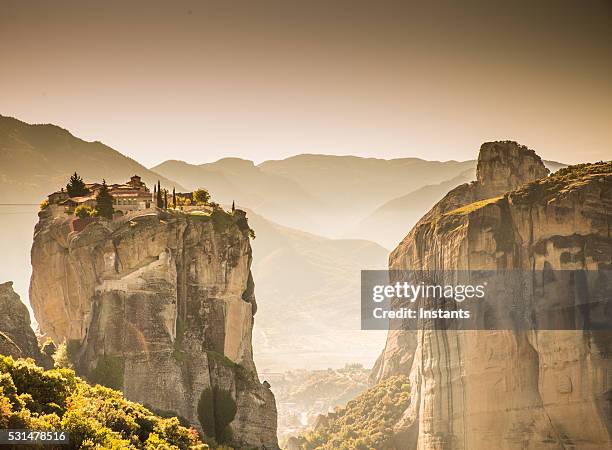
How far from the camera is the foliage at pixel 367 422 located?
66812 millimetres

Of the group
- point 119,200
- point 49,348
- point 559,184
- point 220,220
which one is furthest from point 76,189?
point 559,184

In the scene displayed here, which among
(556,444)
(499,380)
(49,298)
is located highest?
(49,298)

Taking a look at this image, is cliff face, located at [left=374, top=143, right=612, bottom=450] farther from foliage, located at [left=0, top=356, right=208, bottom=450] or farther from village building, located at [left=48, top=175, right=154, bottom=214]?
foliage, located at [left=0, top=356, right=208, bottom=450]

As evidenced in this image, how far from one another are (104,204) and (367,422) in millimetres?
30621

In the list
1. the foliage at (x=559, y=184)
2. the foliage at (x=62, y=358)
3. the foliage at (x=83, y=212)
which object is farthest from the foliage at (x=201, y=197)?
the foliage at (x=559, y=184)

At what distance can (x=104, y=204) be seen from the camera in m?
51.2

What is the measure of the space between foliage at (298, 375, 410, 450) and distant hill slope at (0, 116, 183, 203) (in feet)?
282

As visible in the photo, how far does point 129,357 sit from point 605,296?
27401 mm

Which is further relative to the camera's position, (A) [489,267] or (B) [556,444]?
(A) [489,267]

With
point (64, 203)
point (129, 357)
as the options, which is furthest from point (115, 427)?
point (64, 203)

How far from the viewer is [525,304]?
55062 mm

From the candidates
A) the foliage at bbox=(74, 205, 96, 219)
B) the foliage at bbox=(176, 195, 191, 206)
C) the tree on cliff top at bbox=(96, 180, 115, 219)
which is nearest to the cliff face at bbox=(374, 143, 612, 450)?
the foliage at bbox=(176, 195, 191, 206)

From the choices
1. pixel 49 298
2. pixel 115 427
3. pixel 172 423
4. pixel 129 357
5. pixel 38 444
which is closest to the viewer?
pixel 38 444

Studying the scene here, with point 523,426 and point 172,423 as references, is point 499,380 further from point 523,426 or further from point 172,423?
point 172,423
